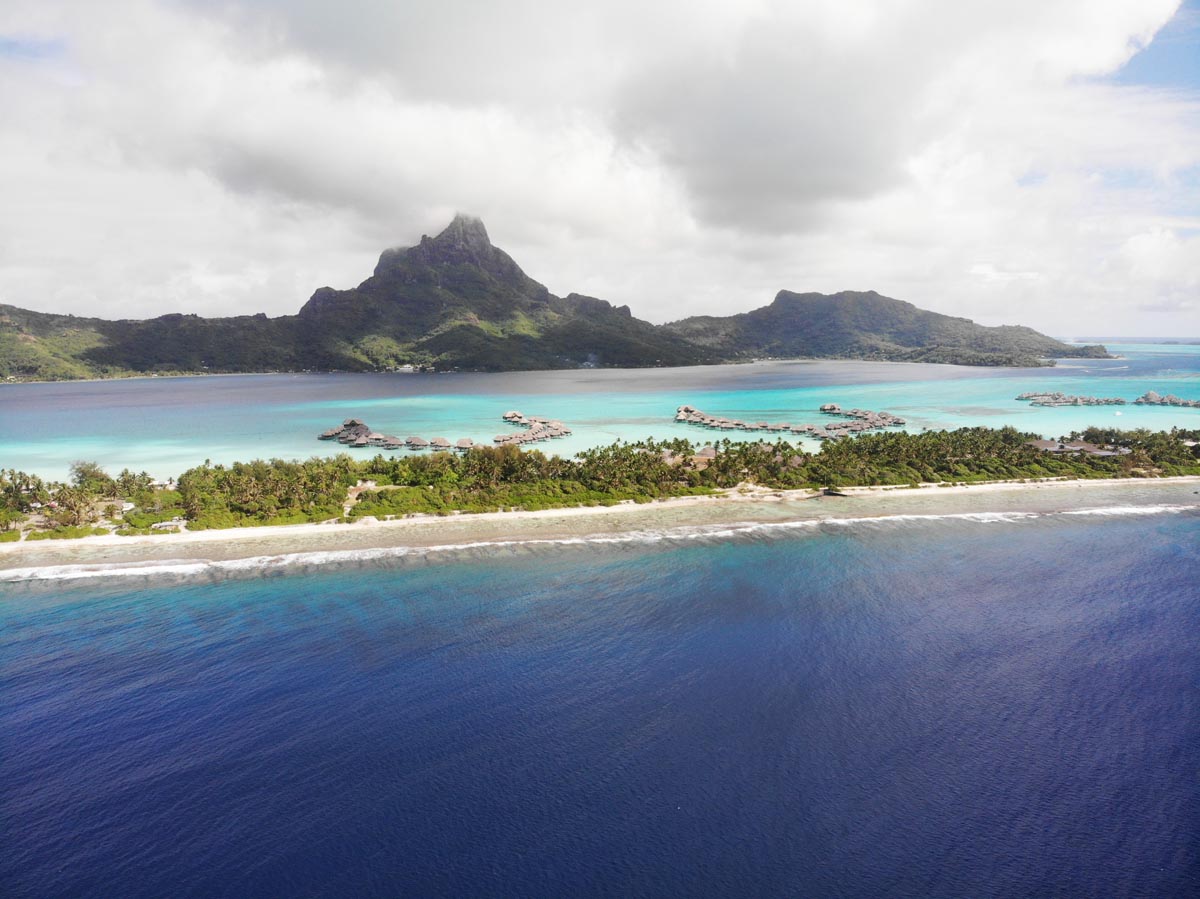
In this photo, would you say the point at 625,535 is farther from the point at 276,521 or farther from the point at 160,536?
the point at 160,536

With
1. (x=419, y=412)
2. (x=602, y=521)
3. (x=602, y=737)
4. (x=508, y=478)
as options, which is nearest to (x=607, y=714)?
(x=602, y=737)

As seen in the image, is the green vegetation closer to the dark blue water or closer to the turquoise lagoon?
the dark blue water

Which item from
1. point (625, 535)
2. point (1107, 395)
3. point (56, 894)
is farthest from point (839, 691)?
point (1107, 395)

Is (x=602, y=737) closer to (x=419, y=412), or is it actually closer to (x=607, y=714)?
(x=607, y=714)

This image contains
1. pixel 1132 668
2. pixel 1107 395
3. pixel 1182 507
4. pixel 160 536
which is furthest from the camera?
pixel 1107 395

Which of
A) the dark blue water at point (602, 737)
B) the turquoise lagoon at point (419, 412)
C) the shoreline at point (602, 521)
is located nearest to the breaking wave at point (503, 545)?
the shoreline at point (602, 521)
